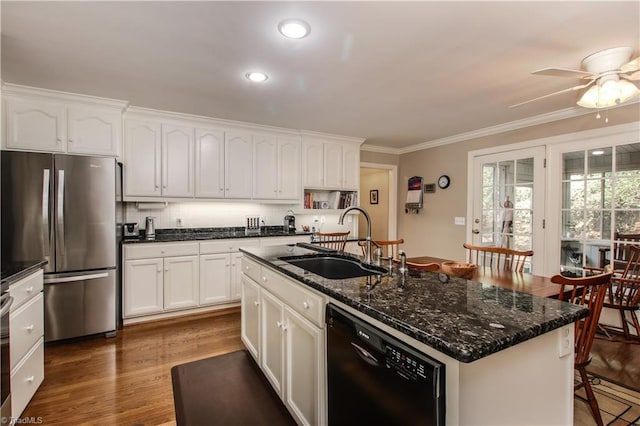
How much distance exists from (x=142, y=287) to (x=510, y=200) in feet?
15.2

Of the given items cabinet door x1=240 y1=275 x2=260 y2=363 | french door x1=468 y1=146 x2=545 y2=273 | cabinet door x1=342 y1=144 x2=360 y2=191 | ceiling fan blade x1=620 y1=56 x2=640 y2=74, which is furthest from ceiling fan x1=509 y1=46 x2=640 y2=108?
cabinet door x1=342 y1=144 x2=360 y2=191

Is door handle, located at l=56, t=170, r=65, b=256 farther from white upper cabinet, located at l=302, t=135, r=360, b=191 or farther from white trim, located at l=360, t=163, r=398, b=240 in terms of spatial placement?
→ white trim, located at l=360, t=163, r=398, b=240

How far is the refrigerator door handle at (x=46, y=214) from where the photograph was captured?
2.68 metres

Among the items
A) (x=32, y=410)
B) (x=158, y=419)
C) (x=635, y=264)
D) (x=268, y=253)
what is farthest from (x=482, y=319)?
(x=635, y=264)

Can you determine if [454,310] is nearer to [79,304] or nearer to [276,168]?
[79,304]

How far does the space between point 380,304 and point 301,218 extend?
12.4 ft

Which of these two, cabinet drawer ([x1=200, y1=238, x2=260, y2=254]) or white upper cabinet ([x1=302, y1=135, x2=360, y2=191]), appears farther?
white upper cabinet ([x1=302, y1=135, x2=360, y2=191])

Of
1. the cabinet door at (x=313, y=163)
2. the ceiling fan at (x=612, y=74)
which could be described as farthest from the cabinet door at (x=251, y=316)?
the ceiling fan at (x=612, y=74)

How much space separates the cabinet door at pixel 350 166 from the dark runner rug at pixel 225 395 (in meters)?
3.06

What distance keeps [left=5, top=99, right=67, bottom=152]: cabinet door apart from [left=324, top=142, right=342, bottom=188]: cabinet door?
313 cm

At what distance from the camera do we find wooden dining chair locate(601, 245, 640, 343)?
8.50 ft

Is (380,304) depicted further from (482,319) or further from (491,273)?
(491,273)

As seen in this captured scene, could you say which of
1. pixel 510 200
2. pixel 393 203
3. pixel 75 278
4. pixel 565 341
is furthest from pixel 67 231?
pixel 510 200

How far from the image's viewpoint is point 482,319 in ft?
3.34
